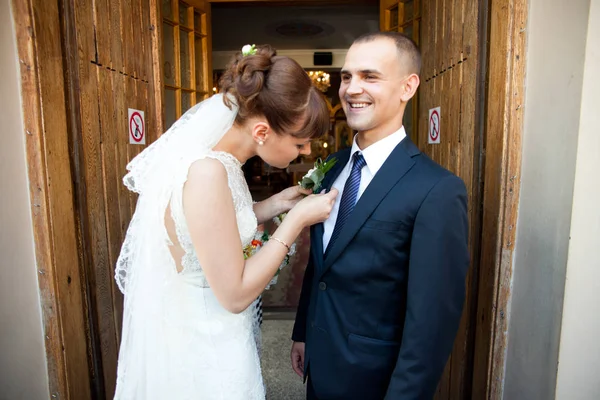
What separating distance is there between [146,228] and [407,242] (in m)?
0.92

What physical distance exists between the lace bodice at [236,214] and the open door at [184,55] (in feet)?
5.19

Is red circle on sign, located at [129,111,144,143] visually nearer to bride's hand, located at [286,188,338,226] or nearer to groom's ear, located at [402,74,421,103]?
bride's hand, located at [286,188,338,226]

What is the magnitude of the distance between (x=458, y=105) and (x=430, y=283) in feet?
4.23

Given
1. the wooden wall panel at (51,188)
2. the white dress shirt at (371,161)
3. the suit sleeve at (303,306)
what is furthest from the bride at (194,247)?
the wooden wall panel at (51,188)

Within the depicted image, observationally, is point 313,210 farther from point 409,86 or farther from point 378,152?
point 409,86

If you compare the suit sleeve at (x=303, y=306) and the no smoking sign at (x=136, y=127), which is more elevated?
the no smoking sign at (x=136, y=127)

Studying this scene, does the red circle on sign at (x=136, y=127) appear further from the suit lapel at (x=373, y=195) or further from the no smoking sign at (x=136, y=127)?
the suit lapel at (x=373, y=195)

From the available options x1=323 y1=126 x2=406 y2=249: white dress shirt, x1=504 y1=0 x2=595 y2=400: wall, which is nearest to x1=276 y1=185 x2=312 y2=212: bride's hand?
x1=323 y1=126 x2=406 y2=249: white dress shirt

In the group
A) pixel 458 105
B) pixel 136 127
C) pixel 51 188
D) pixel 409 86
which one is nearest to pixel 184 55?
pixel 136 127

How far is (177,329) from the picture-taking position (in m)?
1.48

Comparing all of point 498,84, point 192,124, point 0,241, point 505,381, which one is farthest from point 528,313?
point 0,241

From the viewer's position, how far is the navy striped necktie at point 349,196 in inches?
57.7

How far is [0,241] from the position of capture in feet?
5.95

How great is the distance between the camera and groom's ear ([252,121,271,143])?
1447 mm
